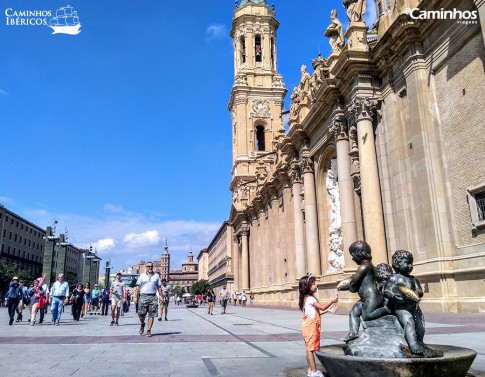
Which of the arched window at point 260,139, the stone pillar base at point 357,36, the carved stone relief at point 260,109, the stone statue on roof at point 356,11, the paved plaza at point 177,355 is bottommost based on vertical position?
the paved plaza at point 177,355

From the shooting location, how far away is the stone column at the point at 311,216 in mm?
27722

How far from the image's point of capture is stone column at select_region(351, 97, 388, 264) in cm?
1920

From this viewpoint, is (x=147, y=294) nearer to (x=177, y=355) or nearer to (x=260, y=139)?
(x=177, y=355)

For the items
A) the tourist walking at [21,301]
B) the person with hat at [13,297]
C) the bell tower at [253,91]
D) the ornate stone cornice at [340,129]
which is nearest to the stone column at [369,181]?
the ornate stone cornice at [340,129]

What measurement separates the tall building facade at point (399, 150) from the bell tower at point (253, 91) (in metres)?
32.2

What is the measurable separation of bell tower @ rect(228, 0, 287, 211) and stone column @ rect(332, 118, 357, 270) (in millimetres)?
38649

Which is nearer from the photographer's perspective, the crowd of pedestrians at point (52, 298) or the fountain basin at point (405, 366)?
the fountain basin at point (405, 366)

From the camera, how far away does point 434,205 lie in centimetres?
1645

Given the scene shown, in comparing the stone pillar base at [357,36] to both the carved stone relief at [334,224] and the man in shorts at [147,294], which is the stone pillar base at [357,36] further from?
the man in shorts at [147,294]

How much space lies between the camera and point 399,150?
747 inches

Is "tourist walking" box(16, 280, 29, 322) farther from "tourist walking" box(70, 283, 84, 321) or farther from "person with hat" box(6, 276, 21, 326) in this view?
"tourist walking" box(70, 283, 84, 321)

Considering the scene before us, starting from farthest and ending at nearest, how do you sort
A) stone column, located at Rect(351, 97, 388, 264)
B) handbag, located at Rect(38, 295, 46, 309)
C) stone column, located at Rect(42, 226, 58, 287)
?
stone column, located at Rect(42, 226, 58, 287) → stone column, located at Rect(351, 97, 388, 264) → handbag, located at Rect(38, 295, 46, 309)

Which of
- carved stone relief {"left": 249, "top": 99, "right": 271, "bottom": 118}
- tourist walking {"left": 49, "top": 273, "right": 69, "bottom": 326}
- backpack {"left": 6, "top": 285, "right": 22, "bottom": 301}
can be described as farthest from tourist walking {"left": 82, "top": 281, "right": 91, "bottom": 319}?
carved stone relief {"left": 249, "top": 99, "right": 271, "bottom": 118}

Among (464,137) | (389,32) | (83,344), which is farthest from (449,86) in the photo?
(83,344)
